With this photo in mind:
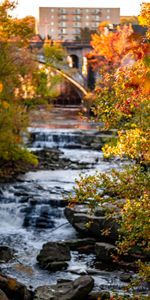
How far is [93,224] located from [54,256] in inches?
97.5

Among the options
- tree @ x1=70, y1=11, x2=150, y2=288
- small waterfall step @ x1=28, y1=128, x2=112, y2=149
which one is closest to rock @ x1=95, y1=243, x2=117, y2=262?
tree @ x1=70, y1=11, x2=150, y2=288

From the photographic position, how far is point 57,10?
168625 millimetres

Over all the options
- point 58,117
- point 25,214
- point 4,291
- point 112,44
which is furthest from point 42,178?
point 112,44

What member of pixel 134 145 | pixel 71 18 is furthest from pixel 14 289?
pixel 71 18

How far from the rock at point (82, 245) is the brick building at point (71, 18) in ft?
475

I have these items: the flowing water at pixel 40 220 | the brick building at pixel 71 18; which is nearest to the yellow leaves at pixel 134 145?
the flowing water at pixel 40 220

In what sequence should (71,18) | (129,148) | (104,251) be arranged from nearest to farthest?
(129,148), (104,251), (71,18)

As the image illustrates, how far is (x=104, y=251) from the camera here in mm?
19656

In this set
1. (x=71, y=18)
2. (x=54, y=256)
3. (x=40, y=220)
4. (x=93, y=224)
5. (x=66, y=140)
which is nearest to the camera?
(x=54, y=256)

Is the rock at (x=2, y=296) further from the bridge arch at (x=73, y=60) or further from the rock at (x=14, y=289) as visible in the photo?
the bridge arch at (x=73, y=60)

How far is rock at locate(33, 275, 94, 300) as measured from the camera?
15641mm

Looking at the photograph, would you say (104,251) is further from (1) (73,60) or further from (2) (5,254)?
(1) (73,60)

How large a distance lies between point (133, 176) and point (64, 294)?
6.64m

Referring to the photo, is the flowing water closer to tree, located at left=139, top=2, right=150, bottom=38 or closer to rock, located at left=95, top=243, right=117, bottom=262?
rock, located at left=95, top=243, right=117, bottom=262
